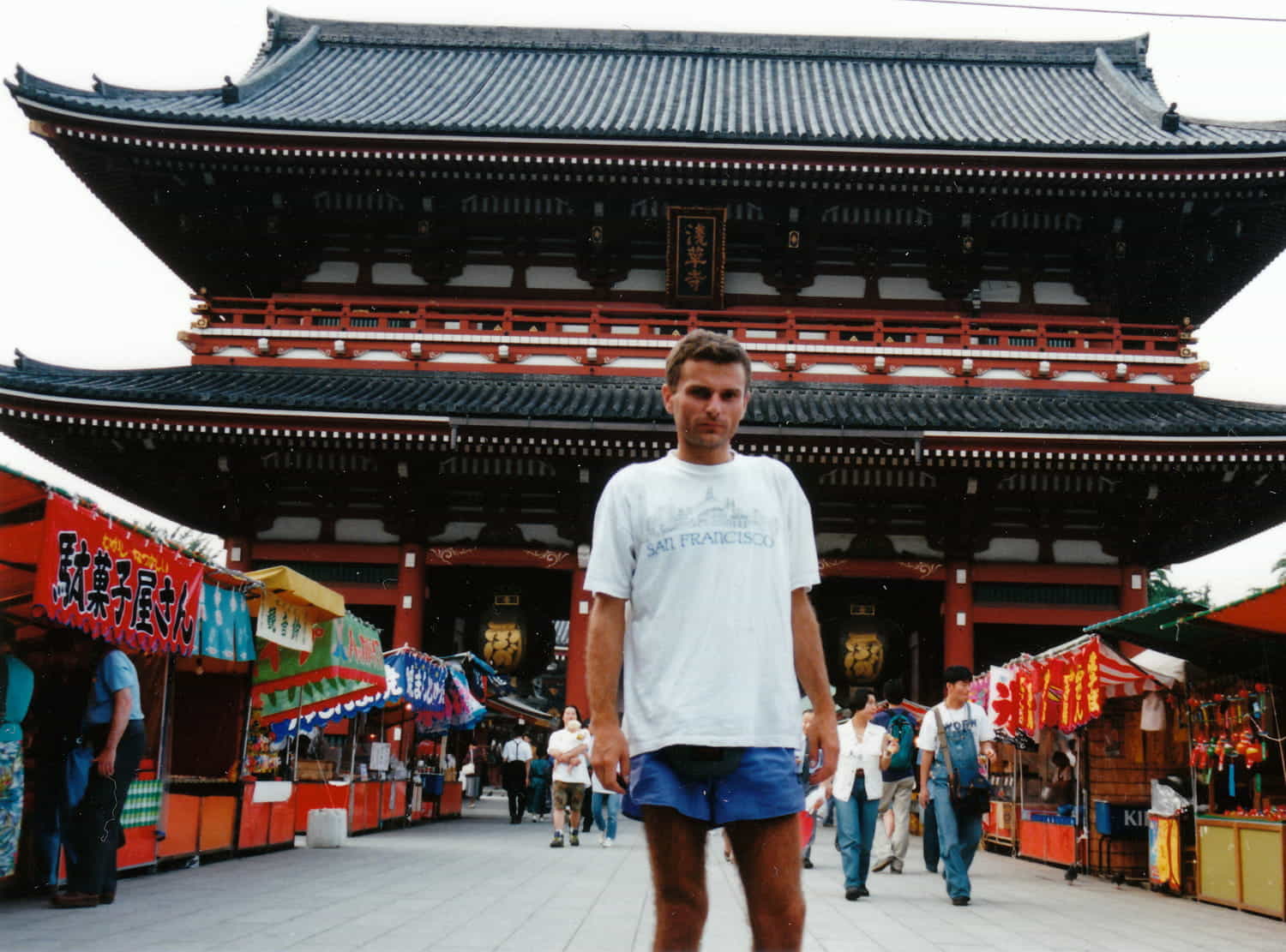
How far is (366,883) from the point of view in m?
9.71

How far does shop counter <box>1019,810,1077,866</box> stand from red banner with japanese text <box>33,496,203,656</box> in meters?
8.60

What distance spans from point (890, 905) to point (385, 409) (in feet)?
31.5

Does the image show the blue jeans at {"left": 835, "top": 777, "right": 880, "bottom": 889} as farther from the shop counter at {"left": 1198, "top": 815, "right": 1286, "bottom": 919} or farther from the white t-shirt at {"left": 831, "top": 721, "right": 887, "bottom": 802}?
the shop counter at {"left": 1198, "top": 815, "right": 1286, "bottom": 919}

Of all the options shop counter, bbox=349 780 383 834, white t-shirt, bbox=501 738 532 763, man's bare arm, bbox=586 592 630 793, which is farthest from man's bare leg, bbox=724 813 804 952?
white t-shirt, bbox=501 738 532 763

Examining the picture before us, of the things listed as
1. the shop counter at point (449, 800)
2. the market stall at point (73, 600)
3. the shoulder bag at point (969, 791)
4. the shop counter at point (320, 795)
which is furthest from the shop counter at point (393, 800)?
the shoulder bag at point (969, 791)

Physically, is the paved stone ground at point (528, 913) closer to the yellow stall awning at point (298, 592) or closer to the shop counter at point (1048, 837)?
the shop counter at point (1048, 837)

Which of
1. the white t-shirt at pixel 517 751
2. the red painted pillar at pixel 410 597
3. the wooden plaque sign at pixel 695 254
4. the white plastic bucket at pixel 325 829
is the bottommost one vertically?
the white plastic bucket at pixel 325 829

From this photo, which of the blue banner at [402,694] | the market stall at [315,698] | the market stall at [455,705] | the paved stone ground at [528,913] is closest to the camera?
the paved stone ground at [528,913]

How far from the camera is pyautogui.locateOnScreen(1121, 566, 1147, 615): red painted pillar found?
17.7 meters

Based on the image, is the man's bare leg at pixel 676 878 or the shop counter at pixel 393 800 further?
the shop counter at pixel 393 800

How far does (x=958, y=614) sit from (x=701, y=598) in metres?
15.1

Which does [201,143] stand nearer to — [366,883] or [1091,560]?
[366,883]

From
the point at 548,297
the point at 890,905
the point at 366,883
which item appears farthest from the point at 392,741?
the point at 890,905

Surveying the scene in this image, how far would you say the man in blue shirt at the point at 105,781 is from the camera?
7594 millimetres
